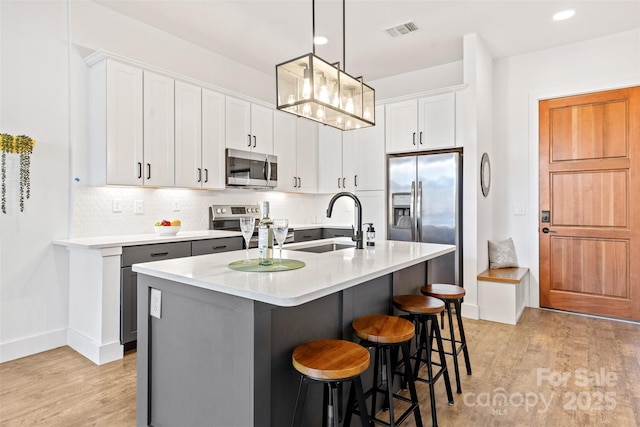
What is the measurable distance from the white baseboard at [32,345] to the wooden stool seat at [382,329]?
2.73m

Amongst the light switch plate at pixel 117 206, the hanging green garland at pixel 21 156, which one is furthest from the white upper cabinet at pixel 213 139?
the hanging green garland at pixel 21 156

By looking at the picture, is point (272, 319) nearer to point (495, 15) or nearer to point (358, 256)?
point (358, 256)

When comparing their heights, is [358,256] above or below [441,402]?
above

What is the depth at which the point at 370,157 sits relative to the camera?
15.9 feet

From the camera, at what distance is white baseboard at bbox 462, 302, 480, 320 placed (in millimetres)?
3918

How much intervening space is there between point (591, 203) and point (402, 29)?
278 centimetres

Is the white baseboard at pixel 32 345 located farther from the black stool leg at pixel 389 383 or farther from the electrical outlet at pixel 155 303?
the black stool leg at pixel 389 383

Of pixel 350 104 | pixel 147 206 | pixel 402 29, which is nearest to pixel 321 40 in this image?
pixel 402 29

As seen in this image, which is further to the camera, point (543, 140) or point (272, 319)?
point (543, 140)

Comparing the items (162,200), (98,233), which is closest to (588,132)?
(162,200)

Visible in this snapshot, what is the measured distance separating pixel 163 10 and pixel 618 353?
4928mm

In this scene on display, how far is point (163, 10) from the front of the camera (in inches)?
135

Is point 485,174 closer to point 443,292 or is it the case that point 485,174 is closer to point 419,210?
point 419,210

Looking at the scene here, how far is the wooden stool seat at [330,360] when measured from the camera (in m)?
1.35
